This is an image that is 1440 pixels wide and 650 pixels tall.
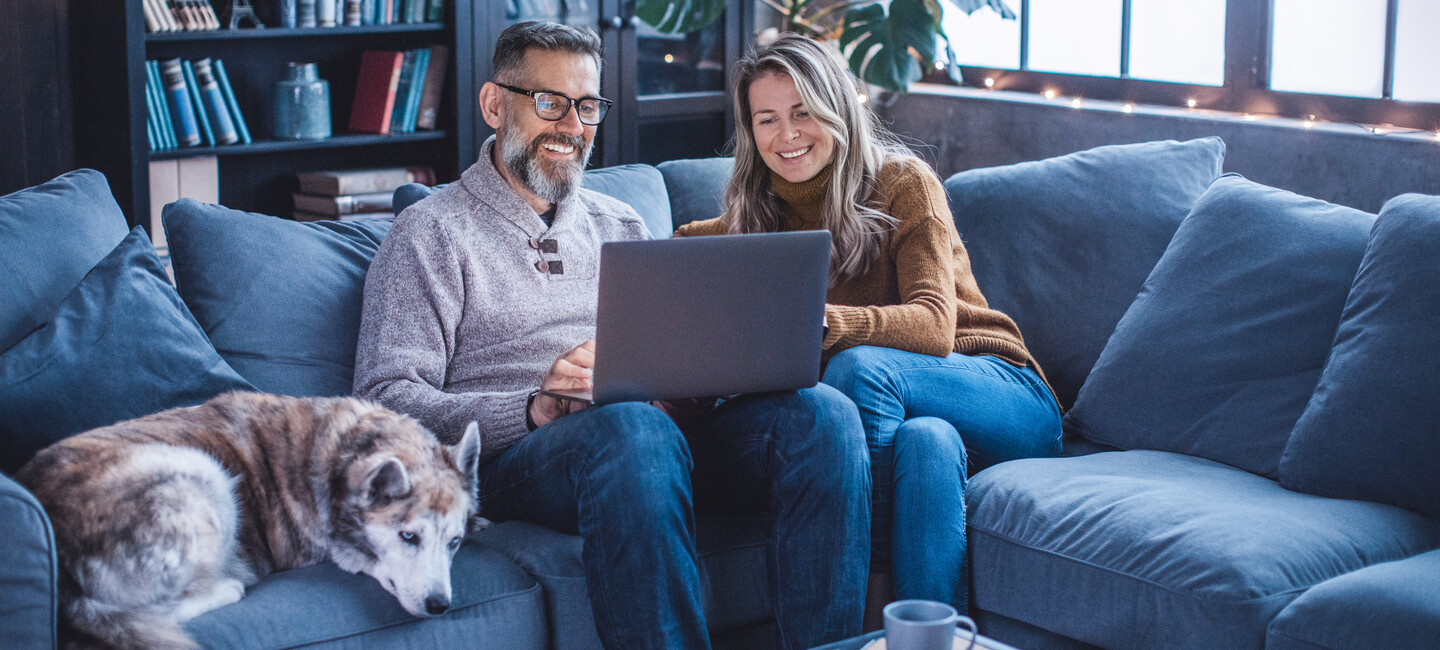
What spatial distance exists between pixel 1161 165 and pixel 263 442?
182 centimetres

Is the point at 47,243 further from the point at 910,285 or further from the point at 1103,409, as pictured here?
the point at 1103,409

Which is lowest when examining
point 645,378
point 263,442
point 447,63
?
point 263,442

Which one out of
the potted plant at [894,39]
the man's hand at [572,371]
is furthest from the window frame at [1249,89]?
the man's hand at [572,371]

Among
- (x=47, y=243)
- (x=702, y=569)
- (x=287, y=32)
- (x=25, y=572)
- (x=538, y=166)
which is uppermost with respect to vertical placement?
(x=287, y=32)

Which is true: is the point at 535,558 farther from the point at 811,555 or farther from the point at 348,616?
the point at 811,555

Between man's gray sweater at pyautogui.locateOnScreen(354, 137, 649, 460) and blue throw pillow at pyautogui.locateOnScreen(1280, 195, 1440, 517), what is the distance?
1225 mm

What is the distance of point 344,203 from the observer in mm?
3900

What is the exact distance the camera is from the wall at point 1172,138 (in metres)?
3.04

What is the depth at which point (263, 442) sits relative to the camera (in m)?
1.83

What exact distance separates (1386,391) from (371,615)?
1572 millimetres

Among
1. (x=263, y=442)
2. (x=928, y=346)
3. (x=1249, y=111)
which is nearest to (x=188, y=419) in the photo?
(x=263, y=442)

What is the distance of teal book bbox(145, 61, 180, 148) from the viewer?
3531 millimetres

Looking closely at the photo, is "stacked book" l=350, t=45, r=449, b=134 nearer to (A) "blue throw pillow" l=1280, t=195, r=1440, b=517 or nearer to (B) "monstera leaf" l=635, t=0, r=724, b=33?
(B) "monstera leaf" l=635, t=0, r=724, b=33

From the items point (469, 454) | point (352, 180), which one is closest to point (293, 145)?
point (352, 180)
